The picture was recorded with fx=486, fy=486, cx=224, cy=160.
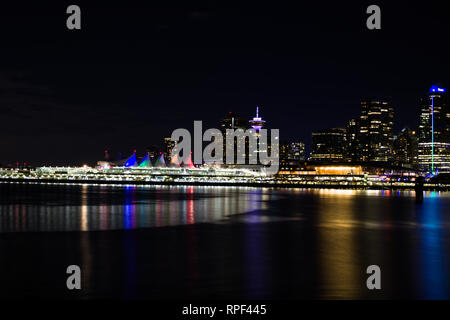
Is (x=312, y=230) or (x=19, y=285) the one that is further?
(x=312, y=230)

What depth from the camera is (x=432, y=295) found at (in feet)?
50.8

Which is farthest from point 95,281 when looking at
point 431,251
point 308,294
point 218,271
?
point 431,251

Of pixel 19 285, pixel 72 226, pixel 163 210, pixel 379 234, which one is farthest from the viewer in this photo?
pixel 163 210

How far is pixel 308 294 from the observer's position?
49.8 feet

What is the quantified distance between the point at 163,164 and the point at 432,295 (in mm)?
173437

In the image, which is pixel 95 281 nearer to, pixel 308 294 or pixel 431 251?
pixel 308 294

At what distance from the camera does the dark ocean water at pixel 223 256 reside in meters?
15.8

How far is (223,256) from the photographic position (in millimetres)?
22531

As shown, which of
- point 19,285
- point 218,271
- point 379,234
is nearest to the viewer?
point 19,285

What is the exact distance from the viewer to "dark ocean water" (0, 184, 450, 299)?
51.9 ft
